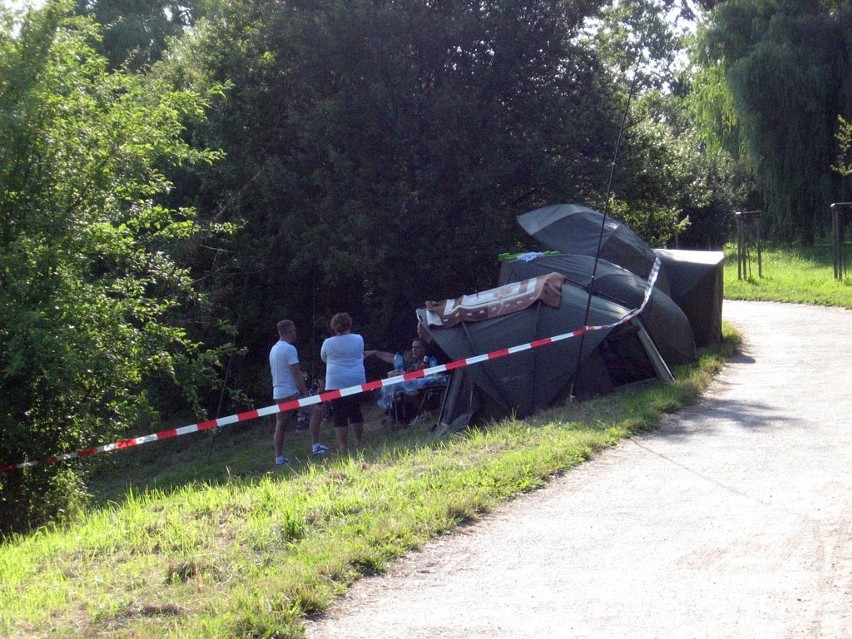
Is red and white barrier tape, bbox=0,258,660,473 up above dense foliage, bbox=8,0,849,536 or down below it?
below

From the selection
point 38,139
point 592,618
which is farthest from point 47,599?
point 38,139

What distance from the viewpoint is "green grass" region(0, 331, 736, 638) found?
16.5 ft

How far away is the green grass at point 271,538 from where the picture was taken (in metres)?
5.04

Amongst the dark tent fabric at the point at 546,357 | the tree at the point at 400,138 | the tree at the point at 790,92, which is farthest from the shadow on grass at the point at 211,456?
the tree at the point at 790,92

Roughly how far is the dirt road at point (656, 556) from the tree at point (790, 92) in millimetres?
21571

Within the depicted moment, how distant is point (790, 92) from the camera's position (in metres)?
28.5

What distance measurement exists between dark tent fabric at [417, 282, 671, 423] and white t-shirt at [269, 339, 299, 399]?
199 centimetres

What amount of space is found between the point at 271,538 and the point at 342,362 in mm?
5601

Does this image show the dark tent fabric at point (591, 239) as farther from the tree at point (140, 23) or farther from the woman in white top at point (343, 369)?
the tree at point (140, 23)

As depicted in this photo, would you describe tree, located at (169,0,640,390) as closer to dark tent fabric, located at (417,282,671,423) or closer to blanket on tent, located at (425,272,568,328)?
blanket on tent, located at (425,272,568,328)

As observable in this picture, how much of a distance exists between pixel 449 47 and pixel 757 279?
1182 centimetres

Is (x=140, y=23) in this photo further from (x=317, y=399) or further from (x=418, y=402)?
(x=317, y=399)

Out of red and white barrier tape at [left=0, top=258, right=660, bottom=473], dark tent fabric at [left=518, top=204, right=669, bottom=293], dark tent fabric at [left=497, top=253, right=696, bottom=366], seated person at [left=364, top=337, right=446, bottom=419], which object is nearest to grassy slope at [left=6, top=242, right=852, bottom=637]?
red and white barrier tape at [left=0, top=258, right=660, bottom=473]

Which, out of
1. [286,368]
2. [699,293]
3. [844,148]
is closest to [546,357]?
[286,368]
